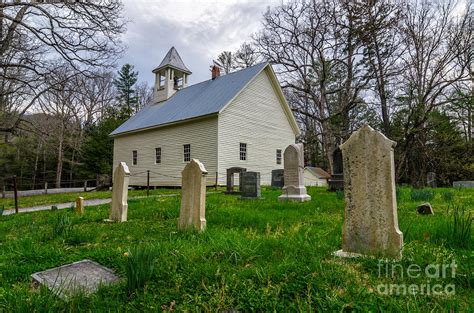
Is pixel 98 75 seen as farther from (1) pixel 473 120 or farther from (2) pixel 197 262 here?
(1) pixel 473 120

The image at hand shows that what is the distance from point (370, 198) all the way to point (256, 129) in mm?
17877

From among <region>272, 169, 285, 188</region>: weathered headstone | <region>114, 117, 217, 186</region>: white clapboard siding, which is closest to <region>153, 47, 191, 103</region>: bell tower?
<region>114, 117, 217, 186</region>: white clapboard siding

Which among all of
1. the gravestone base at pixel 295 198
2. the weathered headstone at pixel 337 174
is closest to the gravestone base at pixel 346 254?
the gravestone base at pixel 295 198

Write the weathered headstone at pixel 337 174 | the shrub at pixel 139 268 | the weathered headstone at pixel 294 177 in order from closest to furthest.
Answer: the shrub at pixel 139 268 < the weathered headstone at pixel 294 177 < the weathered headstone at pixel 337 174

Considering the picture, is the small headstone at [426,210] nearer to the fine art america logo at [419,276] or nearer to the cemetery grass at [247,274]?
the cemetery grass at [247,274]

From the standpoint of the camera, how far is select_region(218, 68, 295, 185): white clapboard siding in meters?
18.9

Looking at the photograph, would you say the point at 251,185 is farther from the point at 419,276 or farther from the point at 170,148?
the point at 170,148

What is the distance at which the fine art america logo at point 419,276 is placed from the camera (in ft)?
7.39

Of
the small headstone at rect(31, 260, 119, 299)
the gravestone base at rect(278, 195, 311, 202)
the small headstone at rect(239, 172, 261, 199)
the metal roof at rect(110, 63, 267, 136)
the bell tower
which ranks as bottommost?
the small headstone at rect(31, 260, 119, 299)

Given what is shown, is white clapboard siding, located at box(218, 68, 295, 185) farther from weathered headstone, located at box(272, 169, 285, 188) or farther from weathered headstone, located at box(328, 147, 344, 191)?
weathered headstone, located at box(328, 147, 344, 191)

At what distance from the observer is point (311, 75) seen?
28125mm

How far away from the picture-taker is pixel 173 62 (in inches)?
1046

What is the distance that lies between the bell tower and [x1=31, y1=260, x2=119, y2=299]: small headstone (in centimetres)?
2507

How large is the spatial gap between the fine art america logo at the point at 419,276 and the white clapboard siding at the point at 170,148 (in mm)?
15790
